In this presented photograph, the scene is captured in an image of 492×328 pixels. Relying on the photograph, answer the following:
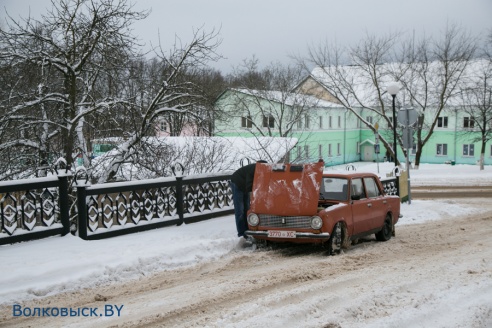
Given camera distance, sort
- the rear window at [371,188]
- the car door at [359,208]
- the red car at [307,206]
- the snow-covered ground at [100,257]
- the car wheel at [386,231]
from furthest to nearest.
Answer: the car wheel at [386,231]
the rear window at [371,188]
the car door at [359,208]
the red car at [307,206]
the snow-covered ground at [100,257]

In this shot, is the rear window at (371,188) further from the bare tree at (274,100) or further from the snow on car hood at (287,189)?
the bare tree at (274,100)

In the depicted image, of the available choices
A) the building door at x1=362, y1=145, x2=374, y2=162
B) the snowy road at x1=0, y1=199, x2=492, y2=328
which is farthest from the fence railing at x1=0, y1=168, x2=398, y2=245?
the building door at x1=362, y1=145, x2=374, y2=162

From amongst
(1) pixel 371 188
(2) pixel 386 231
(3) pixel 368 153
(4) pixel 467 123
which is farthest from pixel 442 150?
(1) pixel 371 188

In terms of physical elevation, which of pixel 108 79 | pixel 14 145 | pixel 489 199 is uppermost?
pixel 108 79

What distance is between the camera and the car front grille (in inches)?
399

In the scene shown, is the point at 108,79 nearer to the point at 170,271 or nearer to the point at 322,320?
the point at 170,271

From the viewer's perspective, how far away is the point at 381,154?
66938 mm

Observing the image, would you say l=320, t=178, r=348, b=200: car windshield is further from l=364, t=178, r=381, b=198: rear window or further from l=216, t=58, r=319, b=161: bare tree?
l=216, t=58, r=319, b=161: bare tree

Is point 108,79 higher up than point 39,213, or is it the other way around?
point 108,79

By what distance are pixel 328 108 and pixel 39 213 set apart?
5115 centimetres

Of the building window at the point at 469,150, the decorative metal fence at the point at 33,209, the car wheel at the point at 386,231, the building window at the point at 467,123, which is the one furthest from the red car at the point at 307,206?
the building window at the point at 469,150

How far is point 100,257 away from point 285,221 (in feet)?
11.2

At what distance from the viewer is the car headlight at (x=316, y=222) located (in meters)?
9.98

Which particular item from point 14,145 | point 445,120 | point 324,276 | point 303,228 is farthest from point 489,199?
point 445,120
